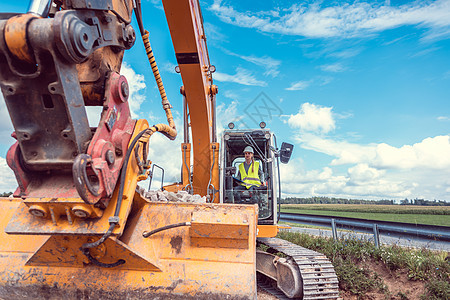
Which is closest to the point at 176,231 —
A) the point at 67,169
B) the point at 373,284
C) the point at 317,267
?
the point at 67,169

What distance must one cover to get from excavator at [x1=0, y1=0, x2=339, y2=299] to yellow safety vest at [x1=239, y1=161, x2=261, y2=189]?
2964 millimetres

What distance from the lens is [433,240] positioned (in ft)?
21.7

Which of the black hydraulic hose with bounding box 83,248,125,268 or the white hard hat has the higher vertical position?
the white hard hat

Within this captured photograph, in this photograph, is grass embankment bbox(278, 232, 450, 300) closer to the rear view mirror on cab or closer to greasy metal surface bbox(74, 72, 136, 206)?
the rear view mirror on cab

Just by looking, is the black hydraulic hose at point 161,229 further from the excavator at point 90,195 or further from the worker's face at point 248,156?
the worker's face at point 248,156

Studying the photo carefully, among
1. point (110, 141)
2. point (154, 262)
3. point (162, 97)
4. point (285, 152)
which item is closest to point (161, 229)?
point (154, 262)

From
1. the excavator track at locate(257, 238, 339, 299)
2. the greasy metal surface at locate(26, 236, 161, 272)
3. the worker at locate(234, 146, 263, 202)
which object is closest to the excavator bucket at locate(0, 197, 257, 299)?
the greasy metal surface at locate(26, 236, 161, 272)

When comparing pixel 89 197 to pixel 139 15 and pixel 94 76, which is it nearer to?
pixel 94 76

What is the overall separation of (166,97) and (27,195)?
7.73 ft

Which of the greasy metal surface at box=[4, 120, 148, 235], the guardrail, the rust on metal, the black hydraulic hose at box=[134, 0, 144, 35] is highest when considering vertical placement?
the black hydraulic hose at box=[134, 0, 144, 35]

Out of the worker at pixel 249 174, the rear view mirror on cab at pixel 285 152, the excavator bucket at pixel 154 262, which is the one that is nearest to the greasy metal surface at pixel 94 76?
the excavator bucket at pixel 154 262

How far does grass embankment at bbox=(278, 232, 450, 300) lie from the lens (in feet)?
16.6

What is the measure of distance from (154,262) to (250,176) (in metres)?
3.71

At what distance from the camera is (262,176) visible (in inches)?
261
